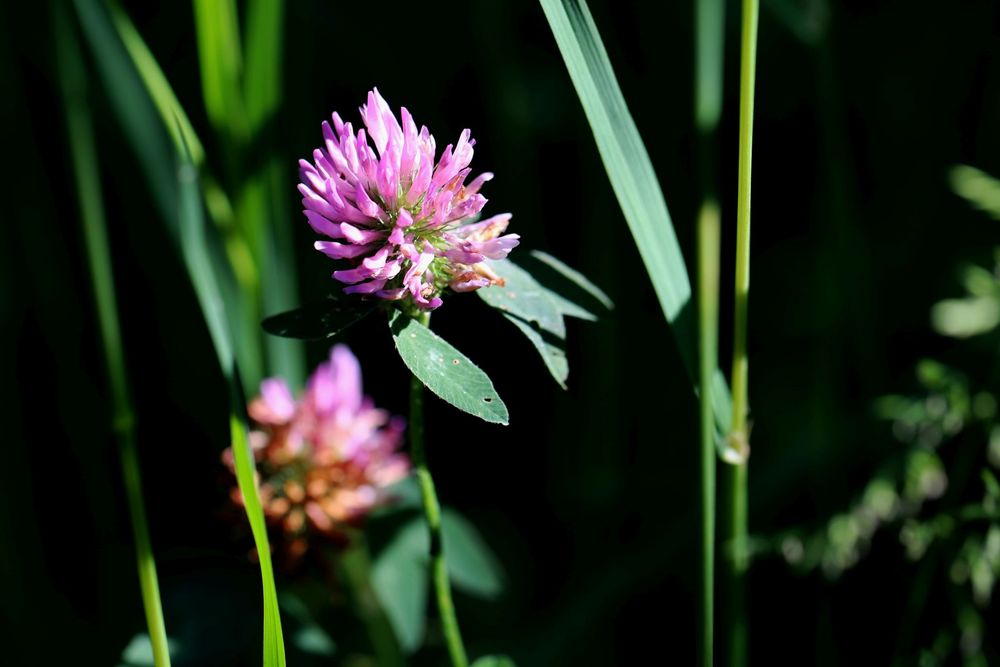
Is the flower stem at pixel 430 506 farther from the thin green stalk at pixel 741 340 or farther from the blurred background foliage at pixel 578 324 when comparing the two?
the blurred background foliage at pixel 578 324

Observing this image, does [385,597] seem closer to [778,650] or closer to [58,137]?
[778,650]

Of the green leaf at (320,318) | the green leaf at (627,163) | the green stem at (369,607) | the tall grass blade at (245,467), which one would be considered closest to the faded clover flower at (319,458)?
the green stem at (369,607)

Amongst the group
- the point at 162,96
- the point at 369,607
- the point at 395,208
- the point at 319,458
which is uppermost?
the point at 162,96

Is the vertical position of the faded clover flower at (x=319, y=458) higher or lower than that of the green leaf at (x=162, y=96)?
lower

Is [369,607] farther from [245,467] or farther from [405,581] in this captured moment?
[245,467]

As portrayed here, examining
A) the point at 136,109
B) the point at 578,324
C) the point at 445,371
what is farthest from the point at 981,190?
the point at 136,109

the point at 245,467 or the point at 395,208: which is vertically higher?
the point at 395,208

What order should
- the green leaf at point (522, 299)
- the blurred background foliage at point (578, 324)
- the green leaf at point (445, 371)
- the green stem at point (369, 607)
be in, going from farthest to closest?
the blurred background foliage at point (578, 324) < the green stem at point (369, 607) < the green leaf at point (522, 299) < the green leaf at point (445, 371)
